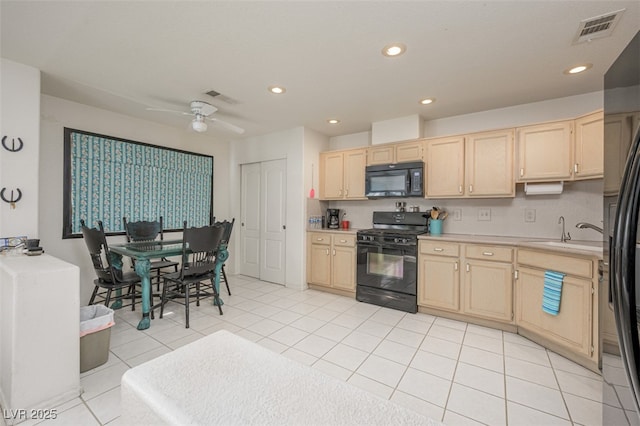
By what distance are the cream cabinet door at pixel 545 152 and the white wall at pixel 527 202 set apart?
0.31m

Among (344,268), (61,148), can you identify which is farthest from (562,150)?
(61,148)

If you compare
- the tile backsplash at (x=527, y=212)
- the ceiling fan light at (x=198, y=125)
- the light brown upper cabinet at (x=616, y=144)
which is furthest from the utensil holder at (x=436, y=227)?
the ceiling fan light at (x=198, y=125)

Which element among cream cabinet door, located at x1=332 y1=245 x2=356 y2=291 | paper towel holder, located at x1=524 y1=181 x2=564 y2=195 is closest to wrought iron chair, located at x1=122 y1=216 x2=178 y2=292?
cream cabinet door, located at x1=332 y1=245 x2=356 y2=291

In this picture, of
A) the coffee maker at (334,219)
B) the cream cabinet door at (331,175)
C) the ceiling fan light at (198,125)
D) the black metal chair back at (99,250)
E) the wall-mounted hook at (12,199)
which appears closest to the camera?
the wall-mounted hook at (12,199)

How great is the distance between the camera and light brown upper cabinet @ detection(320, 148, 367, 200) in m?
4.09

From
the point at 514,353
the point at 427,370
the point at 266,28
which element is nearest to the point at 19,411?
the point at 427,370

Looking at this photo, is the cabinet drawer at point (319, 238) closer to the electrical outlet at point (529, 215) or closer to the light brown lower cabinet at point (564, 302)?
the light brown lower cabinet at point (564, 302)

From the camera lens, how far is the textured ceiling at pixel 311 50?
5.74 feet

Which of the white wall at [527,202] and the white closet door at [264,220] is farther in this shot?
the white closet door at [264,220]

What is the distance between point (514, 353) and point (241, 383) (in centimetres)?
274

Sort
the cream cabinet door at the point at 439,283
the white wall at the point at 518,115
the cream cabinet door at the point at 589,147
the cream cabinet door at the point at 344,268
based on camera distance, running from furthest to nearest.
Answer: the cream cabinet door at the point at 344,268 < the cream cabinet door at the point at 439,283 < the white wall at the point at 518,115 < the cream cabinet door at the point at 589,147

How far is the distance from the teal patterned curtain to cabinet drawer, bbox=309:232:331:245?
194cm

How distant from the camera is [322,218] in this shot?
182 inches

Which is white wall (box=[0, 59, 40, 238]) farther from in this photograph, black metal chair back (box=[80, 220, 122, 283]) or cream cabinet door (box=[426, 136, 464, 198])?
cream cabinet door (box=[426, 136, 464, 198])
